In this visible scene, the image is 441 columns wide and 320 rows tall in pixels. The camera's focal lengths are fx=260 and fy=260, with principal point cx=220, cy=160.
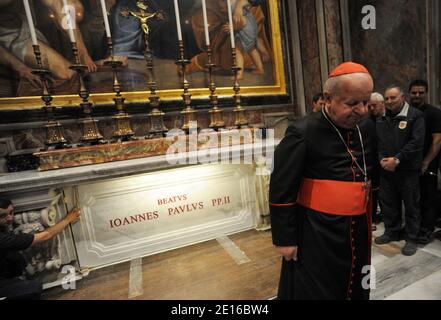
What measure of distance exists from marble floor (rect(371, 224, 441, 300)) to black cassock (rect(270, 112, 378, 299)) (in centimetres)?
85

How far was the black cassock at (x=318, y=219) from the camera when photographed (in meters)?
1.62

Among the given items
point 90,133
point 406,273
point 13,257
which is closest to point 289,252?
point 406,273

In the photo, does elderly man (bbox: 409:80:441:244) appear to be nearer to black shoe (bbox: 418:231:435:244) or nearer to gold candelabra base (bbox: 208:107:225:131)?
black shoe (bbox: 418:231:435:244)

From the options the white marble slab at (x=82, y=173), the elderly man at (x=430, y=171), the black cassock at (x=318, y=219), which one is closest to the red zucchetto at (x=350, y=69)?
the black cassock at (x=318, y=219)

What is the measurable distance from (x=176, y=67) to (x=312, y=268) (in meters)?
3.33

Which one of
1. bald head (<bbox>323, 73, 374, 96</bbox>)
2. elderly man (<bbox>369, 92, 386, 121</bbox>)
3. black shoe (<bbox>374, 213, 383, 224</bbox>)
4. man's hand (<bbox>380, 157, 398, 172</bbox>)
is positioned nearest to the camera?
bald head (<bbox>323, 73, 374, 96</bbox>)

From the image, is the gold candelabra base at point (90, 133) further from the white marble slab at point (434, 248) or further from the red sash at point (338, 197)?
the white marble slab at point (434, 248)

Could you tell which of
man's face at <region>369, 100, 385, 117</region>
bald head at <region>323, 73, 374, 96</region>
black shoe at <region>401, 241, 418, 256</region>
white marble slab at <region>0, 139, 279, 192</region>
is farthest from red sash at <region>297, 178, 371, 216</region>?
man's face at <region>369, 100, 385, 117</region>

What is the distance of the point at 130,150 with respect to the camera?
285 centimetres

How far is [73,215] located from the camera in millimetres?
2744

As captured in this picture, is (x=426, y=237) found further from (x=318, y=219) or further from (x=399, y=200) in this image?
(x=318, y=219)

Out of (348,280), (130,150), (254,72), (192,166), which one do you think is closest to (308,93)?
(254,72)

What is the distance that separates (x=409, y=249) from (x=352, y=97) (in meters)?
2.48

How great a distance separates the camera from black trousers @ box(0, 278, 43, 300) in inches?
81.5
